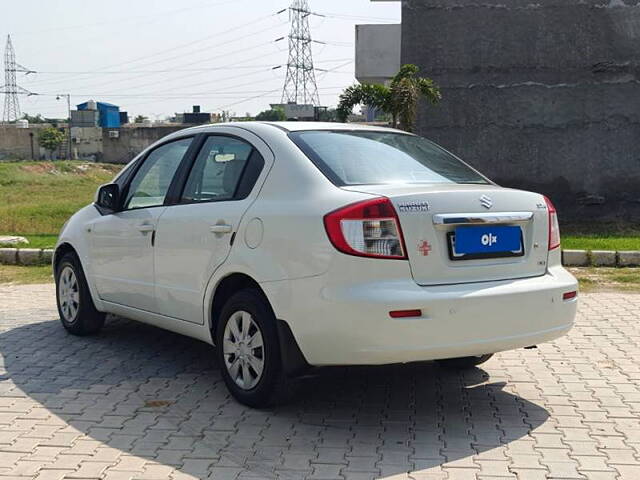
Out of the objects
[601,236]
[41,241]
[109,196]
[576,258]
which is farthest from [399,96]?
[109,196]

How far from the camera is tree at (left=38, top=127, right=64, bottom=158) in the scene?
304 ft

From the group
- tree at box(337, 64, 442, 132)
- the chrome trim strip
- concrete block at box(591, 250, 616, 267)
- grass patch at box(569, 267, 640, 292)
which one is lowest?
grass patch at box(569, 267, 640, 292)

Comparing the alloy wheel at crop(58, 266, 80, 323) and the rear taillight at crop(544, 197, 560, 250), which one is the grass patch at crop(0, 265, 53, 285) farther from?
the rear taillight at crop(544, 197, 560, 250)

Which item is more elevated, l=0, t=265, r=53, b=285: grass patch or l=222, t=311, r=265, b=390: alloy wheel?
l=222, t=311, r=265, b=390: alloy wheel

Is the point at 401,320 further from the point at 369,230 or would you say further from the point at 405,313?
the point at 369,230

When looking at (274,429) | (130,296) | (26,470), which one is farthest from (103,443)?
(130,296)

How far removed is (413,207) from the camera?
4.35m

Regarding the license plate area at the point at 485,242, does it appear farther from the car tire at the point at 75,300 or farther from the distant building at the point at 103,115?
the distant building at the point at 103,115

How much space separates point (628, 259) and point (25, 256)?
825cm

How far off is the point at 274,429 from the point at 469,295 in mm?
1305

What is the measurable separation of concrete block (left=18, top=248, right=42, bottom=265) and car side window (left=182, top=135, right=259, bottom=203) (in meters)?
6.88

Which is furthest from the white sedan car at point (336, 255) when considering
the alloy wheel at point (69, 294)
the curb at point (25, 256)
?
the curb at point (25, 256)

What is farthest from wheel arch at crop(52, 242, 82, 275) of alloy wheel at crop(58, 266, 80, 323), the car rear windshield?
the car rear windshield

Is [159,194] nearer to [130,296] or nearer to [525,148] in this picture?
[130,296]
